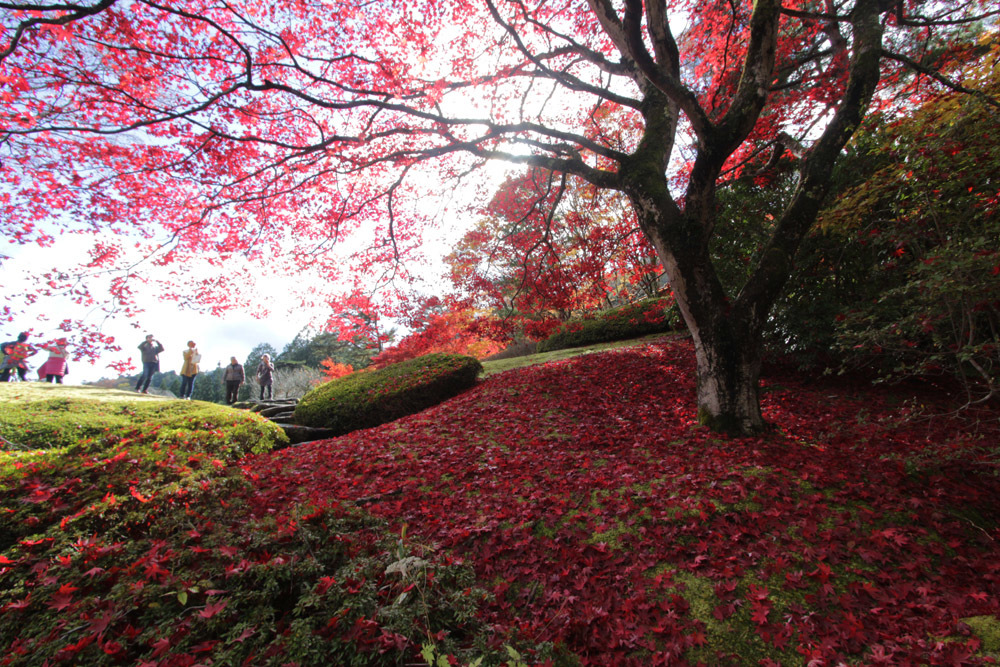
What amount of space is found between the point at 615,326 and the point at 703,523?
10278 millimetres

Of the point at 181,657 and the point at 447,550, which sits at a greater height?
the point at 181,657

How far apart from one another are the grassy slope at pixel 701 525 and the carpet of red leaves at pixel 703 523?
0.01m

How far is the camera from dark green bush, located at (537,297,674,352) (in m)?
12.5

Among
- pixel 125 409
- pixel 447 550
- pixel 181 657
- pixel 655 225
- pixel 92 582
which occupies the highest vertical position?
pixel 655 225

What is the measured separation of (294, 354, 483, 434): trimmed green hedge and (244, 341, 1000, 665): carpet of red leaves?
Result: 81.5 inches

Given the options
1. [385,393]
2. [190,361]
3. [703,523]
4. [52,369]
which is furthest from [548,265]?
[52,369]

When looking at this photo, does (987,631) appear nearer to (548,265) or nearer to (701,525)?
(701,525)

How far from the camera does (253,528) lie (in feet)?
8.79

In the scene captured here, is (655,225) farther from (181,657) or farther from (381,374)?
(381,374)

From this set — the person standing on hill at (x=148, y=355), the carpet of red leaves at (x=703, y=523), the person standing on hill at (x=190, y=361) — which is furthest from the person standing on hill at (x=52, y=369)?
the carpet of red leaves at (x=703, y=523)

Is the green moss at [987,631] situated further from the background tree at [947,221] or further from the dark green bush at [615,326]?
the dark green bush at [615,326]

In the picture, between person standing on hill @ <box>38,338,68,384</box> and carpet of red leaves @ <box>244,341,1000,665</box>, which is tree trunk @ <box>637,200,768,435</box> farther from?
person standing on hill @ <box>38,338,68,384</box>

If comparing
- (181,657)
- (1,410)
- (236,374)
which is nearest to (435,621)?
(181,657)

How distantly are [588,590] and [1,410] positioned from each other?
7825 mm
